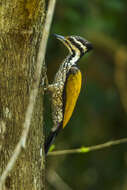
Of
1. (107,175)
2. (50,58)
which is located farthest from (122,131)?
(50,58)

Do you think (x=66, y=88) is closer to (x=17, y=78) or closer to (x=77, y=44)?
(x=77, y=44)

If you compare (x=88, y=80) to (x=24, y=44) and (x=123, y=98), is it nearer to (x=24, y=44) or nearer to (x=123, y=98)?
(x=123, y=98)

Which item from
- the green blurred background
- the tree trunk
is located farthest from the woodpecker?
the green blurred background

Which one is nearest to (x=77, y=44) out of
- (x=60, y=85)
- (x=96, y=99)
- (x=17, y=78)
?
(x=60, y=85)

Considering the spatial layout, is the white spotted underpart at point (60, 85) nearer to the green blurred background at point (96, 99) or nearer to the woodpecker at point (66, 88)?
the woodpecker at point (66, 88)

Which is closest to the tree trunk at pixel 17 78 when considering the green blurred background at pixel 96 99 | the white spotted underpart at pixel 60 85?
the white spotted underpart at pixel 60 85

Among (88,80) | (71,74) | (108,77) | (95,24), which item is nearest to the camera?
(71,74)

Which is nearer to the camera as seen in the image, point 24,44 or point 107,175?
point 24,44

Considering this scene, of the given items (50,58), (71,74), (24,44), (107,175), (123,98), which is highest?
(24,44)
